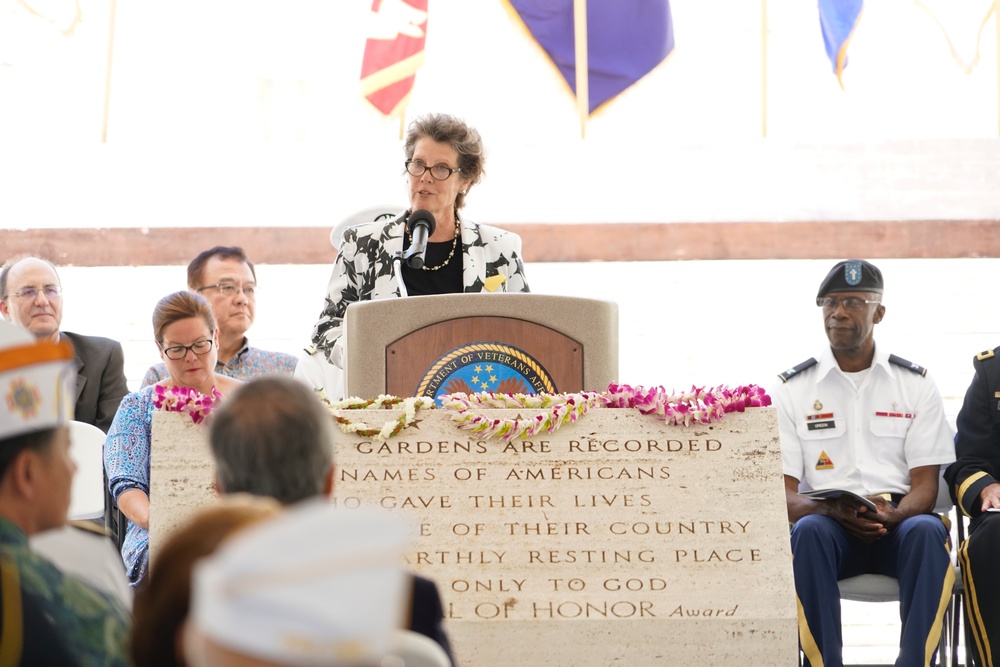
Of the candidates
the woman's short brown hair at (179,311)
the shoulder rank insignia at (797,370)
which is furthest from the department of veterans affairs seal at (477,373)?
the shoulder rank insignia at (797,370)

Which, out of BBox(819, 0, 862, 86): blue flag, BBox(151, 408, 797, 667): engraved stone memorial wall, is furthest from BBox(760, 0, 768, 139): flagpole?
BBox(151, 408, 797, 667): engraved stone memorial wall

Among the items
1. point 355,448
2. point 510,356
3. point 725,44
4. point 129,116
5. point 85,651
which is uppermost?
point 725,44

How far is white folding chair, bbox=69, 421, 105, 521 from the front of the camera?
383cm

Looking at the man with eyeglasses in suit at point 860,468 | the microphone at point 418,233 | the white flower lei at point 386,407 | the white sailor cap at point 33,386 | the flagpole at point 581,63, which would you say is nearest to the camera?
the white sailor cap at point 33,386

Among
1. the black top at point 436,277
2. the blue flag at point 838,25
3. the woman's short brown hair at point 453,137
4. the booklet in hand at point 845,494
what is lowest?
the booklet in hand at point 845,494

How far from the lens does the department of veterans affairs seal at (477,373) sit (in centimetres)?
280

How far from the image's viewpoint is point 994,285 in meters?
6.64

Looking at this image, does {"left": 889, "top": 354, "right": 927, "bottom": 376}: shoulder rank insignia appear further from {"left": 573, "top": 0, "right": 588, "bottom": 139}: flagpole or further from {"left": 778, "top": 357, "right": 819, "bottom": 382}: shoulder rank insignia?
{"left": 573, "top": 0, "right": 588, "bottom": 139}: flagpole

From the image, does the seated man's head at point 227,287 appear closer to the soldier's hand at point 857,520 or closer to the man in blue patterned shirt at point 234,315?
the man in blue patterned shirt at point 234,315

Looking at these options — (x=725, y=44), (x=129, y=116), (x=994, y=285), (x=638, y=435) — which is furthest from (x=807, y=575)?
(x=129, y=116)

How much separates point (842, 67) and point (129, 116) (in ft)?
12.2

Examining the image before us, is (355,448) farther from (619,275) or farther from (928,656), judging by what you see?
(619,275)

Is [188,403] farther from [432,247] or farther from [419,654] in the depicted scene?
[419,654]

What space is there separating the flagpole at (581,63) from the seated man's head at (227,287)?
281 centimetres
